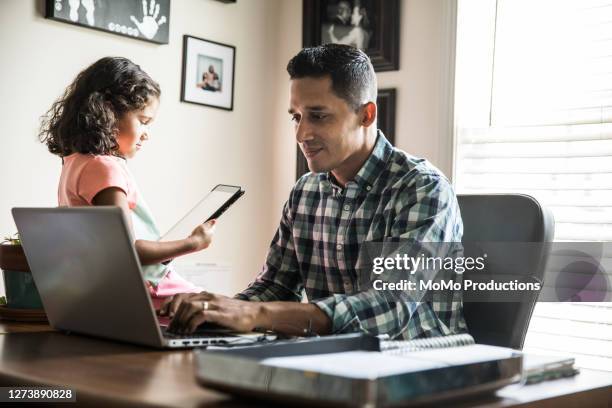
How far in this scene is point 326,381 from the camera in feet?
2.48

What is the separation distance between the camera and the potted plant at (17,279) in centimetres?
151

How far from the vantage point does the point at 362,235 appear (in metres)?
1.75

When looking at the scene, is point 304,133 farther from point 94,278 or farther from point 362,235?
point 94,278

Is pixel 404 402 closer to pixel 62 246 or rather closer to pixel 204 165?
pixel 62 246

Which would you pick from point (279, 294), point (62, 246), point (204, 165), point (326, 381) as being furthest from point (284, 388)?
point (204, 165)

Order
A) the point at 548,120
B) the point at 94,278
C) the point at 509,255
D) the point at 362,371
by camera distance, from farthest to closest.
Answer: the point at 548,120, the point at 509,255, the point at 94,278, the point at 362,371

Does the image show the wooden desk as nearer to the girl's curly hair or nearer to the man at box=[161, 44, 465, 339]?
the man at box=[161, 44, 465, 339]

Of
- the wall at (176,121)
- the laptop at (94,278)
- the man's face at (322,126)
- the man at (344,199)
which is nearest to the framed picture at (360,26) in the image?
the wall at (176,121)

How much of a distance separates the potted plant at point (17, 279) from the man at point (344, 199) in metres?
0.44

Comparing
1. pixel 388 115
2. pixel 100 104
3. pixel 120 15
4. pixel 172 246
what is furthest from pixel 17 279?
pixel 388 115

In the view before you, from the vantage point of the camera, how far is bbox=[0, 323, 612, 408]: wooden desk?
33.8 inches

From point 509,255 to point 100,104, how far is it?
3.33 feet

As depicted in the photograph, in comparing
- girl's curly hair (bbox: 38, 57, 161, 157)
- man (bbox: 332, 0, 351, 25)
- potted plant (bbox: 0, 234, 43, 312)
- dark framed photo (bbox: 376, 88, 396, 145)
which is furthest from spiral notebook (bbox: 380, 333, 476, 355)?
man (bbox: 332, 0, 351, 25)

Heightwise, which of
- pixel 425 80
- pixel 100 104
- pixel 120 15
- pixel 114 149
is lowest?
pixel 114 149
